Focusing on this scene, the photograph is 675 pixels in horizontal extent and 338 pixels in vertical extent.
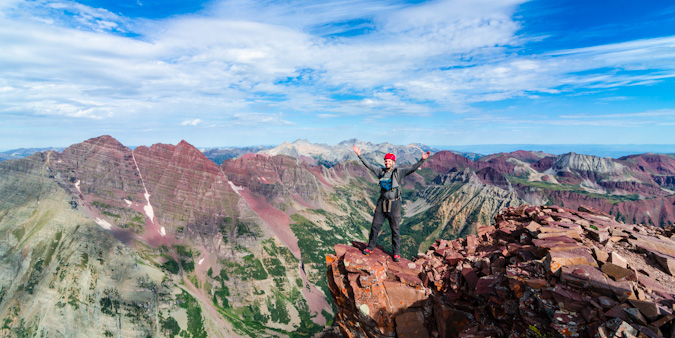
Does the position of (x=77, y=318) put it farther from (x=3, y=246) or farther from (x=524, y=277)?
(x=524, y=277)

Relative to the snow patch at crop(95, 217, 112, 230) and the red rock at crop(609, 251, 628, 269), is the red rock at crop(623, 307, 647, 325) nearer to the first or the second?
the red rock at crop(609, 251, 628, 269)

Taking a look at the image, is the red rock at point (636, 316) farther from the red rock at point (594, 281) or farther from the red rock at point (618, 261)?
the red rock at point (618, 261)

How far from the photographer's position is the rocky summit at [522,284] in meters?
11.6

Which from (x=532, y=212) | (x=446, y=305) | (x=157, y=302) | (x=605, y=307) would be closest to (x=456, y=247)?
(x=446, y=305)

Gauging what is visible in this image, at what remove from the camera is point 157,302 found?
156 meters

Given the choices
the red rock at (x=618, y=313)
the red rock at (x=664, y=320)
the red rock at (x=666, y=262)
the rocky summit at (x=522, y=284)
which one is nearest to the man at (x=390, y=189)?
the rocky summit at (x=522, y=284)

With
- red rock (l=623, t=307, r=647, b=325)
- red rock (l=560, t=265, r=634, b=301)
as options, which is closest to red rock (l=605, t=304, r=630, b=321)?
red rock (l=623, t=307, r=647, b=325)

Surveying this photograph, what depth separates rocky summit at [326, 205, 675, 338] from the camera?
11555 millimetres

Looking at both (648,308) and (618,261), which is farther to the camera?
(618,261)

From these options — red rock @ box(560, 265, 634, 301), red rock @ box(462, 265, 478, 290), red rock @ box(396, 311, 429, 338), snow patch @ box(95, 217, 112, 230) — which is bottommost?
snow patch @ box(95, 217, 112, 230)

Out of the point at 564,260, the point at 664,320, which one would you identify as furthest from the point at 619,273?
the point at 664,320

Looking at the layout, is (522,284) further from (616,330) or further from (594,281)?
(616,330)

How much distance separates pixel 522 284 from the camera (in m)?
14.2

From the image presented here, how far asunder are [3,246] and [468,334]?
248458mm
